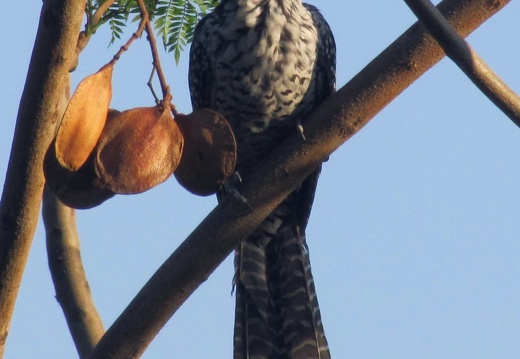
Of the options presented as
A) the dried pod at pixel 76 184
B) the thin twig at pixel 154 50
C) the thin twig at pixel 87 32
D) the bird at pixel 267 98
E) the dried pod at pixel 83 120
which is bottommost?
the dried pod at pixel 76 184

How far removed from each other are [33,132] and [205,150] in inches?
18.5

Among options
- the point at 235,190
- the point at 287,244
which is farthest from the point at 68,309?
the point at 287,244

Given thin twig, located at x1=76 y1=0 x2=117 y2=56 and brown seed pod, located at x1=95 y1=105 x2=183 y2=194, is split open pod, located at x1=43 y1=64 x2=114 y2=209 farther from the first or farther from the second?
thin twig, located at x1=76 y1=0 x2=117 y2=56

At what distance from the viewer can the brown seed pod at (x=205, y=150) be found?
261 centimetres

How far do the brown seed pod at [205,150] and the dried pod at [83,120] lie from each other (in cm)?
27

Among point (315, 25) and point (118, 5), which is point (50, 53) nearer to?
point (118, 5)

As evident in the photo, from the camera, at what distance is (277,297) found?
14.6ft

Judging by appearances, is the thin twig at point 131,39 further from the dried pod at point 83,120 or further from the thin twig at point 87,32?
the thin twig at point 87,32

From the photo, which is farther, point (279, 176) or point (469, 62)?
point (279, 176)

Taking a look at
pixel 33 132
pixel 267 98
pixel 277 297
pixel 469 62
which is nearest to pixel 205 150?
pixel 33 132

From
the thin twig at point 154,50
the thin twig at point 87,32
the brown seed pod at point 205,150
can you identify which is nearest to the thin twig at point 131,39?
the thin twig at point 154,50

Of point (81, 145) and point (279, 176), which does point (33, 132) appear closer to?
point (81, 145)

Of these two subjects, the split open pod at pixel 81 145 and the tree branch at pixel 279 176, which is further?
the tree branch at pixel 279 176

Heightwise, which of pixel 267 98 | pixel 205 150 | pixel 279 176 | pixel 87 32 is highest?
pixel 267 98
